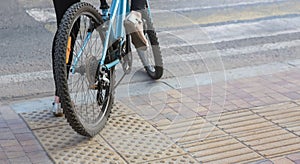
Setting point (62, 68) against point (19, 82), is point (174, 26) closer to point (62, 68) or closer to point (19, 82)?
point (19, 82)

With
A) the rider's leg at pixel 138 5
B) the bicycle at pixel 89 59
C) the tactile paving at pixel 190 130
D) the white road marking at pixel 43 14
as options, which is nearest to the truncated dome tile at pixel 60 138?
the bicycle at pixel 89 59

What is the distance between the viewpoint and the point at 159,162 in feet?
14.3

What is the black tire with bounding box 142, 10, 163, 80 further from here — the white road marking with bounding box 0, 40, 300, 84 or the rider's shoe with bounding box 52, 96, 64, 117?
the rider's shoe with bounding box 52, 96, 64, 117

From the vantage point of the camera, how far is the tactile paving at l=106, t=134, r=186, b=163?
4430 mm

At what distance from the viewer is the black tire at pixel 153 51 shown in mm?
5691

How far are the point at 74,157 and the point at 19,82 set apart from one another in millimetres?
1954

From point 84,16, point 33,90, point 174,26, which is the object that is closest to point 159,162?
point 84,16

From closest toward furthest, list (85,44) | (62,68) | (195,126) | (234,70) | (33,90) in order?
1. (62,68)
2. (85,44)
3. (195,126)
4. (33,90)
5. (234,70)

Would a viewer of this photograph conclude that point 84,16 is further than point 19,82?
No

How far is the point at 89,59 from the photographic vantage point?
183 inches

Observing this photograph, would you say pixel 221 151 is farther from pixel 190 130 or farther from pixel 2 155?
pixel 2 155

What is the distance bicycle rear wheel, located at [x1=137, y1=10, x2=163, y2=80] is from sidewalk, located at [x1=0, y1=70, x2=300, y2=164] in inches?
11.4

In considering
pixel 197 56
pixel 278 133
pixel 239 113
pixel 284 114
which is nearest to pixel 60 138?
pixel 239 113

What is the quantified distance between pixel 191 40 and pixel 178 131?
2.91m
